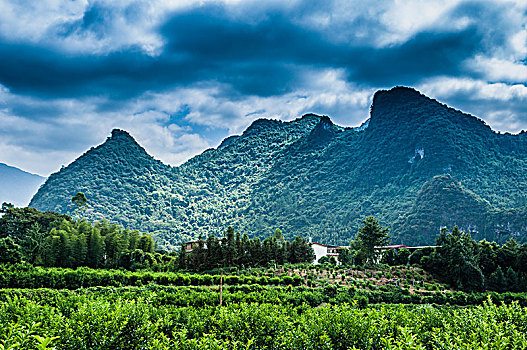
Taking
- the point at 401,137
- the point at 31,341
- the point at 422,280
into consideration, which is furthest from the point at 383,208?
the point at 31,341

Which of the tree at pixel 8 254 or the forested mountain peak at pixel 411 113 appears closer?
the tree at pixel 8 254

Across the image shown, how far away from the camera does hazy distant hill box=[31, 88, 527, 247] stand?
81.2 metres

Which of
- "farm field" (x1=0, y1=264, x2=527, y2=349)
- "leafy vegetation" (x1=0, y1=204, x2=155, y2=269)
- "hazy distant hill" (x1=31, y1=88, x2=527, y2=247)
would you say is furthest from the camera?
"hazy distant hill" (x1=31, y1=88, x2=527, y2=247)

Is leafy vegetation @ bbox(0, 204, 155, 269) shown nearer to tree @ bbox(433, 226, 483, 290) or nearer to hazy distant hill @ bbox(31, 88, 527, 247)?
tree @ bbox(433, 226, 483, 290)

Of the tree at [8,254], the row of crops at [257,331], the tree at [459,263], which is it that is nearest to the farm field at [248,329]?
the row of crops at [257,331]

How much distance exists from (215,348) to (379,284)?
22606 mm

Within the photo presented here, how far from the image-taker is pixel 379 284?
2509 cm

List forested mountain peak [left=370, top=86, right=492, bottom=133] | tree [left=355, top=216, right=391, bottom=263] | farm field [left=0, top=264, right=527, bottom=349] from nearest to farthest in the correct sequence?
farm field [left=0, top=264, right=527, bottom=349]
tree [left=355, top=216, right=391, bottom=263]
forested mountain peak [left=370, top=86, right=492, bottom=133]

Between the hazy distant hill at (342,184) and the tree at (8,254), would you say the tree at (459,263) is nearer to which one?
the tree at (8,254)

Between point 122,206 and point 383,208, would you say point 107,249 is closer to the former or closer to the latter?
point 383,208

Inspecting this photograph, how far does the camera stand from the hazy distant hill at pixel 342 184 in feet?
267

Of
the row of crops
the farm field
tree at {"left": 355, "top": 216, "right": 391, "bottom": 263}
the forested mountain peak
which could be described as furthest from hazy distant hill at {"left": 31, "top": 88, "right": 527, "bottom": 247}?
the row of crops

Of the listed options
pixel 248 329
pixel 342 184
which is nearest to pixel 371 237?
pixel 248 329

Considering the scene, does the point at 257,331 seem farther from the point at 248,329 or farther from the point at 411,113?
the point at 411,113
